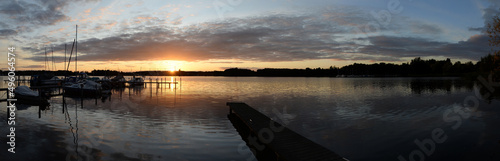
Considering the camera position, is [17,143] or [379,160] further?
[17,143]

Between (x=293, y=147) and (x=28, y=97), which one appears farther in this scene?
(x=28, y=97)

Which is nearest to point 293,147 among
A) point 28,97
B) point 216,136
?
point 216,136

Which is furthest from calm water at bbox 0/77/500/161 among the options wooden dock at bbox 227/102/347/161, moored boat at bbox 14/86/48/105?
moored boat at bbox 14/86/48/105

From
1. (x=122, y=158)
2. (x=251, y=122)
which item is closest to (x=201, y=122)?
(x=251, y=122)

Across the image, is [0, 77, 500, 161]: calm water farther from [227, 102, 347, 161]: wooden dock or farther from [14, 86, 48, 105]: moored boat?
[14, 86, 48, 105]: moored boat

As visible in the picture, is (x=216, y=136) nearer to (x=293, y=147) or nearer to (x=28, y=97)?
(x=293, y=147)

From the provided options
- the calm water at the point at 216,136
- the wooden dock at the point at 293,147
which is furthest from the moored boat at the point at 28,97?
the wooden dock at the point at 293,147

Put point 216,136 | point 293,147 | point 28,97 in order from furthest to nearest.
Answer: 1. point 28,97
2. point 216,136
3. point 293,147

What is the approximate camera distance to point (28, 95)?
3422cm

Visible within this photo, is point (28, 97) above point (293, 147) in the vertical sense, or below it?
above

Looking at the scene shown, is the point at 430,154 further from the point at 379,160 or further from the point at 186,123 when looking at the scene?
the point at 186,123

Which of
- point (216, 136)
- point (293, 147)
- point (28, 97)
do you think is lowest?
point (216, 136)

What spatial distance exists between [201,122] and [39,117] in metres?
14.8

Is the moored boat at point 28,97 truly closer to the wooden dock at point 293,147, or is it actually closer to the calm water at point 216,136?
the calm water at point 216,136
